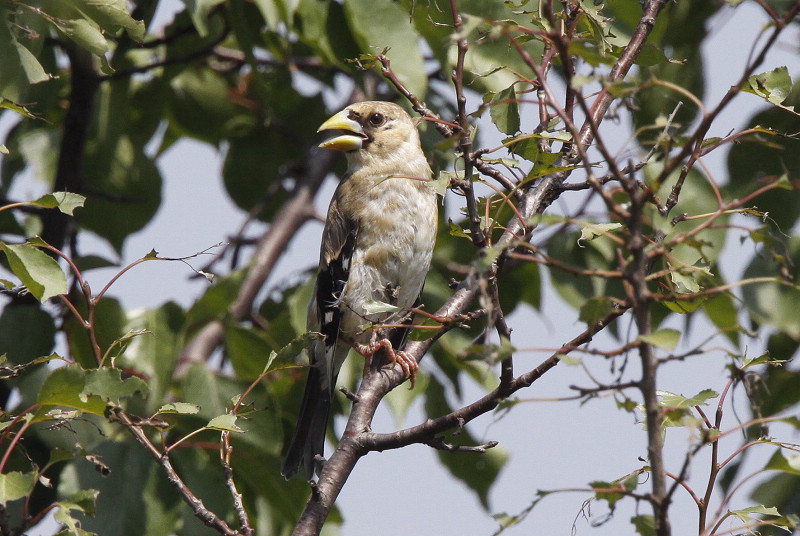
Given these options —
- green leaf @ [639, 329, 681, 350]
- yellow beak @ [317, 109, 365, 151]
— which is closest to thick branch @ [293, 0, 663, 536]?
green leaf @ [639, 329, 681, 350]

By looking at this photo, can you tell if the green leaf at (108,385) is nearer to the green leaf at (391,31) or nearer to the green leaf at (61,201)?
the green leaf at (61,201)

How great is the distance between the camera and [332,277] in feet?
15.3

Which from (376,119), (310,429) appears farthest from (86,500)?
(376,119)

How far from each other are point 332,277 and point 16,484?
2.67m

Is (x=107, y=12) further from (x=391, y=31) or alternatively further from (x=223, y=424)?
(x=223, y=424)

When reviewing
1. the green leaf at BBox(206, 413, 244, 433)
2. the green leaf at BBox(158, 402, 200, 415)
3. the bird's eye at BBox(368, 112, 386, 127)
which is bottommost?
the green leaf at BBox(206, 413, 244, 433)

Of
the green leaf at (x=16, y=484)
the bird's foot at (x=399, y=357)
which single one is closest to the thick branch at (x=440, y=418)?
the bird's foot at (x=399, y=357)

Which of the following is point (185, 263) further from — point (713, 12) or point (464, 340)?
point (713, 12)

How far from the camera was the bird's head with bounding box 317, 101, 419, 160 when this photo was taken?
5.02m

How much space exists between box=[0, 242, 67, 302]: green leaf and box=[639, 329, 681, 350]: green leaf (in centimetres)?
153

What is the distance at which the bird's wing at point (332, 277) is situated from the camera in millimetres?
4480

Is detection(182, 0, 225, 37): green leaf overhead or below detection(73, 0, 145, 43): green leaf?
overhead

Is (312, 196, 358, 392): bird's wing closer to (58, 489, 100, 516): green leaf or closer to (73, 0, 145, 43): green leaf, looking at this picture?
(73, 0, 145, 43): green leaf

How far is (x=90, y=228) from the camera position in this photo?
17.4 ft
